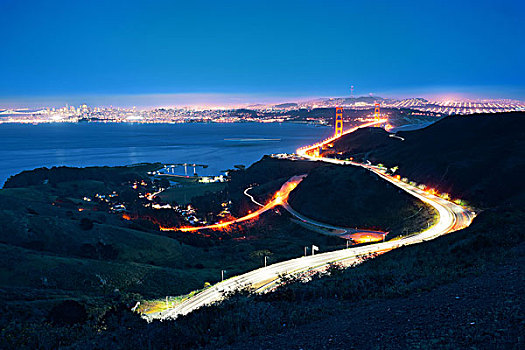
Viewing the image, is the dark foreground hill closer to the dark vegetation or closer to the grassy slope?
the dark vegetation

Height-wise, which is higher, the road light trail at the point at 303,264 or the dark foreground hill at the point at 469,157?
the dark foreground hill at the point at 469,157

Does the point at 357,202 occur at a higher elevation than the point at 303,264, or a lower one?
lower

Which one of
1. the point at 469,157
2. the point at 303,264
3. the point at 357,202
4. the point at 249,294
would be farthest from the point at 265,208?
the point at 249,294

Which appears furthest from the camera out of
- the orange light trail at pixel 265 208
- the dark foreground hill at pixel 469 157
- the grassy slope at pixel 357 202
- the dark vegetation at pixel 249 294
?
the orange light trail at pixel 265 208

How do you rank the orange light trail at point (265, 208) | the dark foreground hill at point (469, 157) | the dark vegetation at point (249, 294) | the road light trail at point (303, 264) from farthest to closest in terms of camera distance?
1. the orange light trail at point (265, 208)
2. the dark foreground hill at point (469, 157)
3. the road light trail at point (303, 264)
4. the dark vegetation at point (249, 294)

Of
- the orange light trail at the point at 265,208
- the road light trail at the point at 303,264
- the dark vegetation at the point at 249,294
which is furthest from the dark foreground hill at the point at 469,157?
the orange light trail at the point at 265,208

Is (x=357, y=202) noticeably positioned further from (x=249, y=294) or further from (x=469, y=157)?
(x=249, y=294)

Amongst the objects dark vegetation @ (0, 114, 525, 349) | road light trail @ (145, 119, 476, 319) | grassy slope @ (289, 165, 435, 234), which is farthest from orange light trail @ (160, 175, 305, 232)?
road light trail @ (145, 119, 476, 319)

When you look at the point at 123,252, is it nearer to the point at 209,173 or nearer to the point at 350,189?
the point at 350,189

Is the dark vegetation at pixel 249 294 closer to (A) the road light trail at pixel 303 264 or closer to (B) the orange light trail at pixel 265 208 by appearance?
(A) the road light trail at pixel 303 264
